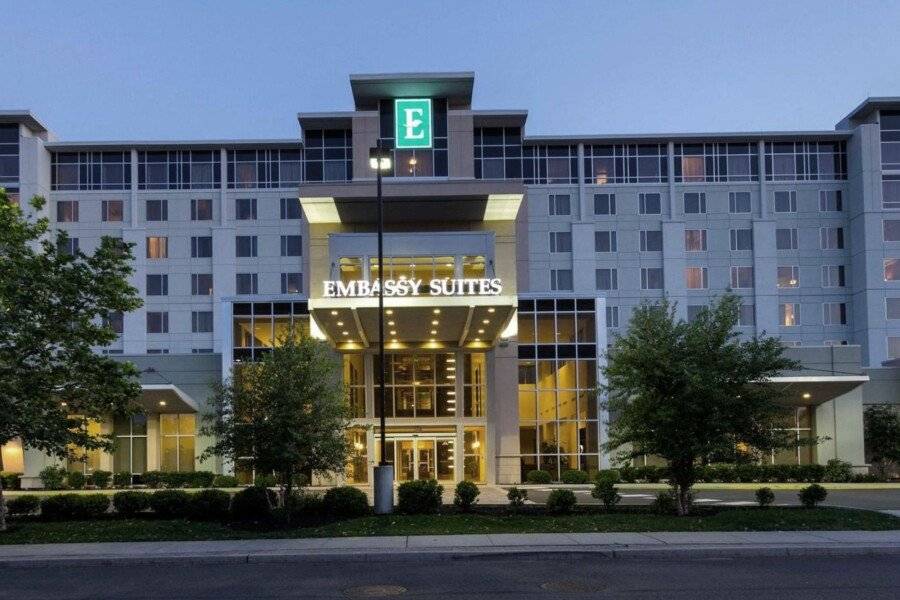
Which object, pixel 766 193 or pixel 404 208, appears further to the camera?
pixel 766 193

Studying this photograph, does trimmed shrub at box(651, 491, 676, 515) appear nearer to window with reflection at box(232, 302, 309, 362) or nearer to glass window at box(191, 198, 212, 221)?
window with reflection at box(232, 302, 309, 362)

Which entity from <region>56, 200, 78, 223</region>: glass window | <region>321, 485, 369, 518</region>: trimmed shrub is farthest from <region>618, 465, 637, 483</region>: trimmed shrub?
<region>56, 200, 78, 223</region>: glass window

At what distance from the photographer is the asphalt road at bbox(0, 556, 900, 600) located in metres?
13.8

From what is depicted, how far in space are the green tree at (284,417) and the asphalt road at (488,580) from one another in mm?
5315

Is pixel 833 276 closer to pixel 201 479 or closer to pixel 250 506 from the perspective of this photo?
pixel 201 479

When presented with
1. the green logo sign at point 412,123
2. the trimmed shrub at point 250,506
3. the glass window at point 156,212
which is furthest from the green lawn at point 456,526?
the glass window at point 156,212

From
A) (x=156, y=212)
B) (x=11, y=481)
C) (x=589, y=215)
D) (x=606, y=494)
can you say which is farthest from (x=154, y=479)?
(x=589, y=215)

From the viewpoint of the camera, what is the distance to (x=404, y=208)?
4028 centimetres

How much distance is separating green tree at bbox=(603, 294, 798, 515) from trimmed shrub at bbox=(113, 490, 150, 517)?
500 inches

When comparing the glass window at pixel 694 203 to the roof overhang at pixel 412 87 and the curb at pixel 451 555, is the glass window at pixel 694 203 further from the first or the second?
the curb at pixel 451 555

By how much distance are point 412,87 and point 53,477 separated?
1150 inches

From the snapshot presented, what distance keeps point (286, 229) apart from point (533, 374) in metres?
32.5

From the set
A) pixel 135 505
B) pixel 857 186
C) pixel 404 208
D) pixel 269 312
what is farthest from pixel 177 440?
pixel 857 186

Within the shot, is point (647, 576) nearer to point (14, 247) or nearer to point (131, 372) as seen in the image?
point (131, 372)
